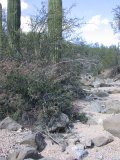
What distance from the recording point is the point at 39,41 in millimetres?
11672

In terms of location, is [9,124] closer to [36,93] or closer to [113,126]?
[36,93]

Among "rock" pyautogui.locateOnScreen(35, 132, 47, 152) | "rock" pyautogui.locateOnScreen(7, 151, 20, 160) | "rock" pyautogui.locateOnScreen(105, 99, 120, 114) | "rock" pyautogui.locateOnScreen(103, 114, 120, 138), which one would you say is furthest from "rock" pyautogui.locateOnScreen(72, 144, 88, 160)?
"rock" pyautogui.locateOnScreen(105, 99, 120, 114)

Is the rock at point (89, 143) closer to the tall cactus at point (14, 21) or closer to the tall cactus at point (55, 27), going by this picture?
the tall cactus at point (55, 27)

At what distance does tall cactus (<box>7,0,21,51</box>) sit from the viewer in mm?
12280

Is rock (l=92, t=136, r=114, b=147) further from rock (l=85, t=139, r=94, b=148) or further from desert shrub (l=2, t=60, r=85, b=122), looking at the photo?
desert shrub (l=2, t=60, r=85, b=122)

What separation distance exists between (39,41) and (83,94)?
215 centimetres

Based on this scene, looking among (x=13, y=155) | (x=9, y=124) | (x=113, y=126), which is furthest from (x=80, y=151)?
(x=9, y=124)

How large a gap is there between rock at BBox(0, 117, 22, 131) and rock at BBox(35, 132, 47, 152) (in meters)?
0.68

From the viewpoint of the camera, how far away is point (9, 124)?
898 cm

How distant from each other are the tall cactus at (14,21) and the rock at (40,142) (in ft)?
13.6

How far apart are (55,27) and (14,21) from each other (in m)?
1.45

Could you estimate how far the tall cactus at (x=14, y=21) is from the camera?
12.3m

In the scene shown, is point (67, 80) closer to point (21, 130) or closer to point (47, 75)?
point (47, 75)

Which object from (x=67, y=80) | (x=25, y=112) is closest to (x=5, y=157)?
(x=25, y=112)
